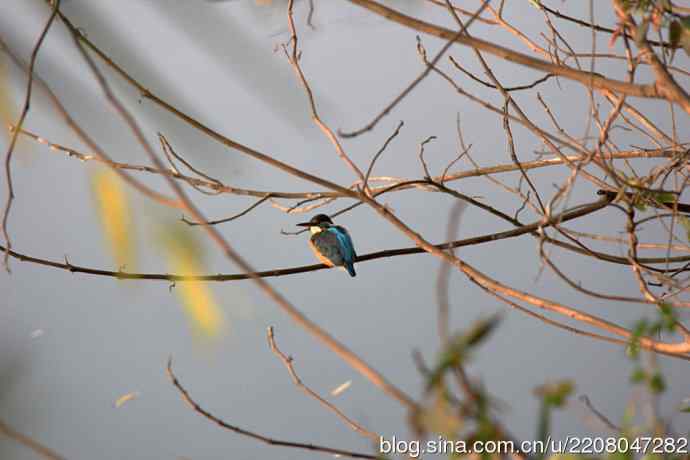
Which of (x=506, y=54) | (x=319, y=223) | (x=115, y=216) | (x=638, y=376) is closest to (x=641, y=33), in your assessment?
(x=506, y=54)

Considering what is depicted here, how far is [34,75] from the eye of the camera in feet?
0.90

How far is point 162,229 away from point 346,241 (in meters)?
2.30

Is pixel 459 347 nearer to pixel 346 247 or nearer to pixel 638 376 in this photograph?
pixel 638 376

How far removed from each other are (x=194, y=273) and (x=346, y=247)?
2.25 metres

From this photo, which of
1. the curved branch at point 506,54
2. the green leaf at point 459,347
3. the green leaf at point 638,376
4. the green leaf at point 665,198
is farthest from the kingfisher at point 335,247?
the green leaf at point 459,347

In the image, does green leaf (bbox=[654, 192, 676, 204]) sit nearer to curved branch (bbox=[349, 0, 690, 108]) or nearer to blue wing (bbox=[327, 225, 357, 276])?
curved branch (bbox=[349, 0, 690, 108])

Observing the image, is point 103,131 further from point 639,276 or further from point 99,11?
point 639,276

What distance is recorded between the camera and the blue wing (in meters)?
2.45

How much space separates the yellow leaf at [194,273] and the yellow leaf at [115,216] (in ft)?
0.04

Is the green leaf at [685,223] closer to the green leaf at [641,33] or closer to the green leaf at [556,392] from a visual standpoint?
the green leaf at [641,33]

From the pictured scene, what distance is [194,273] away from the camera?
27cm

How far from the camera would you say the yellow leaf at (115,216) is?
25 centimetres

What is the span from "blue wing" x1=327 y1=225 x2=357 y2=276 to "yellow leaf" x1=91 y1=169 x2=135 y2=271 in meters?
2.08

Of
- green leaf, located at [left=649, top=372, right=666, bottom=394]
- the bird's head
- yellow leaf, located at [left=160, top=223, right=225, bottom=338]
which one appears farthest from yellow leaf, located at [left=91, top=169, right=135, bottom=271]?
the bird's head
